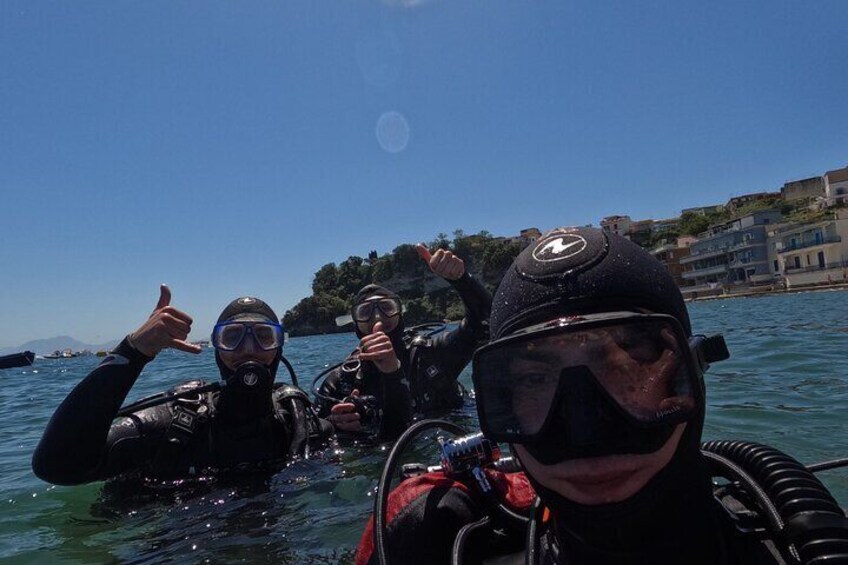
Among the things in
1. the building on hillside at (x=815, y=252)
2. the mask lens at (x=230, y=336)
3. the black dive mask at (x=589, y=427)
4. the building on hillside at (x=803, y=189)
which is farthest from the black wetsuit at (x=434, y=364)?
the building on hillside at (x=803, y=189)

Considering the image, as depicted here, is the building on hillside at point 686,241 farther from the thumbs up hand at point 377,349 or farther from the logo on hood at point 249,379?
the logo on hood at point 249,379

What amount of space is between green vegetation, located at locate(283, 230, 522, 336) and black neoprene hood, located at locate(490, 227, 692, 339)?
2276 inches

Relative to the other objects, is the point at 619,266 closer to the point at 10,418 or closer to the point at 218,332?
the point at 218,332

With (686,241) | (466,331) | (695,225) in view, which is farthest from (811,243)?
(466,331)

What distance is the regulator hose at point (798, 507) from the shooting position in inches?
38.8

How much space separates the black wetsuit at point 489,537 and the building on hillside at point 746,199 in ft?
310

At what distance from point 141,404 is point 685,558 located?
3.29 metres

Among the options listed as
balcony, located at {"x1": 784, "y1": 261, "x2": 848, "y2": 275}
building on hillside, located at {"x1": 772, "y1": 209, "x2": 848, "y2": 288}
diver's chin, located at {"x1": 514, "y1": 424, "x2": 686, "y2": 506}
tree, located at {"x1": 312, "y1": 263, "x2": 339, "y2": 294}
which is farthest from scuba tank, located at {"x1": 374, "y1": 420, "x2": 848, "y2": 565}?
tree, located at {"x1": 312, "y1": 263, "x2": 339, "y2": 294}

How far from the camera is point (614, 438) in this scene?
1.14m

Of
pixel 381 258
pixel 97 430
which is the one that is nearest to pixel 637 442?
pixel 97 430

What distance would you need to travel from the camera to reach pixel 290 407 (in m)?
4.27

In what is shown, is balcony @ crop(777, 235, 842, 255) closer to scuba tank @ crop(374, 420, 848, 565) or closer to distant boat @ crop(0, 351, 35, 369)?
scuba tank @ crop(374, 420, 848, 565)

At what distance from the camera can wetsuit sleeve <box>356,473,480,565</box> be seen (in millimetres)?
1371

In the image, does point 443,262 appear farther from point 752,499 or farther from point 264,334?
point 752,499
